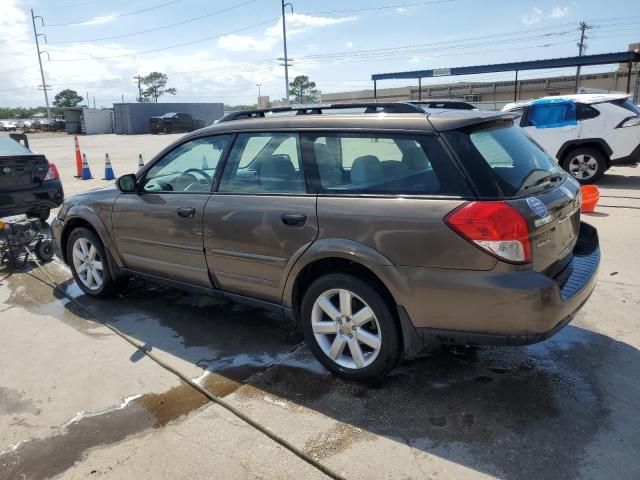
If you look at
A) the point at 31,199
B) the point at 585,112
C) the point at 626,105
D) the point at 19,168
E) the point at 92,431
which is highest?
the point at 626,105

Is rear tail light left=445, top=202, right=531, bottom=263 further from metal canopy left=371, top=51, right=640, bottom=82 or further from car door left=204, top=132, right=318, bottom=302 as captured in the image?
Result: metal canopy left=371, top=51, right=640, bottom=82

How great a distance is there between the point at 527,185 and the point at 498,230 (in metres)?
0.51

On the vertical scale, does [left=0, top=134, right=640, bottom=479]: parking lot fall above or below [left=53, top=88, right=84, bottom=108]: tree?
below

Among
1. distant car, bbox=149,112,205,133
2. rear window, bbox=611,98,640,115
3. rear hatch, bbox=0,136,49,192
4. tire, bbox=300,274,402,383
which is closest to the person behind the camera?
tire, bbox=300,274,402,383

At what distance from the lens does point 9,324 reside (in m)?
4.53

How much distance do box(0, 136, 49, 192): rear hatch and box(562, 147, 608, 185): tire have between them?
30.5ft

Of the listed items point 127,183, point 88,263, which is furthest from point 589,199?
point 88,263

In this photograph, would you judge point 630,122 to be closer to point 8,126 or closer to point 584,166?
point 584,166

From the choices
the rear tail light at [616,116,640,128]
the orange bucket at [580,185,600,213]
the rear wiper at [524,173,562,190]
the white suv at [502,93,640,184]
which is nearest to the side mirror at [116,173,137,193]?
the rear wiper at [524,173,562,190]

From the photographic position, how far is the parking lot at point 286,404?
2.59 m

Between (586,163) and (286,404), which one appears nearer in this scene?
→ (286,404)

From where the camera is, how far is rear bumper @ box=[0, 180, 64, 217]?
710cm

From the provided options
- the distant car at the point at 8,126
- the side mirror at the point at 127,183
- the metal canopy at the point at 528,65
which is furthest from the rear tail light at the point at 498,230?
the distant car at the point at 8,126

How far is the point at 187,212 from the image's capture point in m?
3.93
